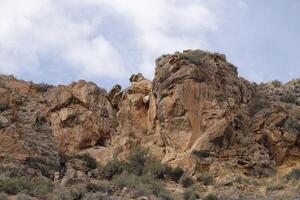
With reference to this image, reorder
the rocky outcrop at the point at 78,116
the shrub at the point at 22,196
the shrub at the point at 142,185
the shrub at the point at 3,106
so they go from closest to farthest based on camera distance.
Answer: the shrub at the point at 22,196, the shrub at the point at 142,185, the shrub at the point at 3,106, the rocky outcrop at the point at 78,116

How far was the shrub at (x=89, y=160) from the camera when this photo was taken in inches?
1155

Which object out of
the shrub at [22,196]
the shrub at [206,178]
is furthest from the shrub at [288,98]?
the shrub at [22,196]

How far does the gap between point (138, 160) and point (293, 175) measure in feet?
22.8

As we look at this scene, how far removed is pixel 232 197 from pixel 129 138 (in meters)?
9.78

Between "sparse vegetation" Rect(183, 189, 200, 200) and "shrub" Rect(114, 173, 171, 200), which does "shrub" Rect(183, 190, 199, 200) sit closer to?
"sparse vegetation" Rect(183, 189, 200, 200)

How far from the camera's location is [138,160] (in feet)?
99.1

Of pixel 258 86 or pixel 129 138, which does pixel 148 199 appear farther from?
pixel 258 86

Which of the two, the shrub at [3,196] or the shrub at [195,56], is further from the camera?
the shrub at [195,56]

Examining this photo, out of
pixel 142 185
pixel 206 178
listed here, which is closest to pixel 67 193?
pixel 142 185

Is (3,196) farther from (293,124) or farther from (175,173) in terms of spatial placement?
(293,124)

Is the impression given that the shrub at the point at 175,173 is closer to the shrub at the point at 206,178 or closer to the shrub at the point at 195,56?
the shrub at the point at 206,178

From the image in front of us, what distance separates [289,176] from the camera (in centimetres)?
2830

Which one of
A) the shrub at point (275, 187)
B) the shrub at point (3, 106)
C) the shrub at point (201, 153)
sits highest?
the shrub at point (3, 106)

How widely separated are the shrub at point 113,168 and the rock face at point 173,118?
4.29ft
